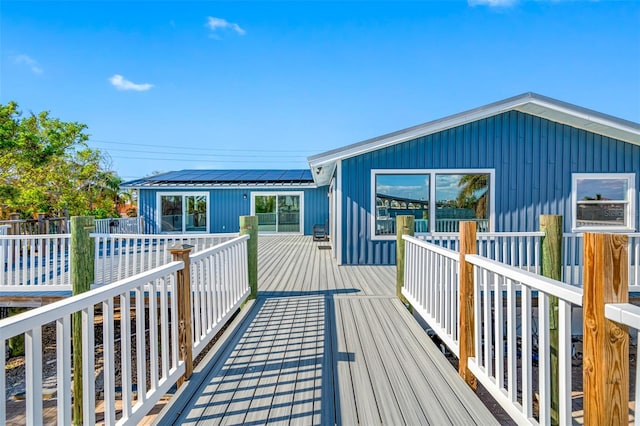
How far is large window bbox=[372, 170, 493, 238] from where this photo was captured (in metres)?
6.94

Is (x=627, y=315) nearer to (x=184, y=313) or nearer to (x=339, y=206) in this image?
(x=184, y=313)

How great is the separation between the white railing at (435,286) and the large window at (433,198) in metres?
3.00

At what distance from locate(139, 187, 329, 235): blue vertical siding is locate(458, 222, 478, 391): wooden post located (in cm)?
1052

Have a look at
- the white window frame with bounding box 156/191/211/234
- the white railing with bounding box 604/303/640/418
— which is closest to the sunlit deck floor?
the white railing with bounding box 604/303/640/418

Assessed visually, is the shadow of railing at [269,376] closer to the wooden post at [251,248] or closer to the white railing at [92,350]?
the white railing at [92,350]

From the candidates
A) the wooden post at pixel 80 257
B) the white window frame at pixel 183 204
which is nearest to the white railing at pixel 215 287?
the wooden post at pixel 80 257

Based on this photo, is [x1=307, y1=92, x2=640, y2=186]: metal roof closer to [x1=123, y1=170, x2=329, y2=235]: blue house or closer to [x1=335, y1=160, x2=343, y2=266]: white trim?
[x1=335, y1=160, x2=343, y2=266]: white trim

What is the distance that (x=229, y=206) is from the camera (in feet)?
42.5

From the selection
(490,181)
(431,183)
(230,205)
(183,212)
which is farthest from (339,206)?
(183,212)

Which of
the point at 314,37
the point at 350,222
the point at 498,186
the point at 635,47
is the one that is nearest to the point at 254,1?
the point at 314,37

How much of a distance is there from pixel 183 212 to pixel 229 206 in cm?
197

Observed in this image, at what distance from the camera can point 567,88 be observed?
20000 millimetres

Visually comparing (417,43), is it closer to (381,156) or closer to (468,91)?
(381,156)

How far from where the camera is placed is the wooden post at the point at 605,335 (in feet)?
3.67
